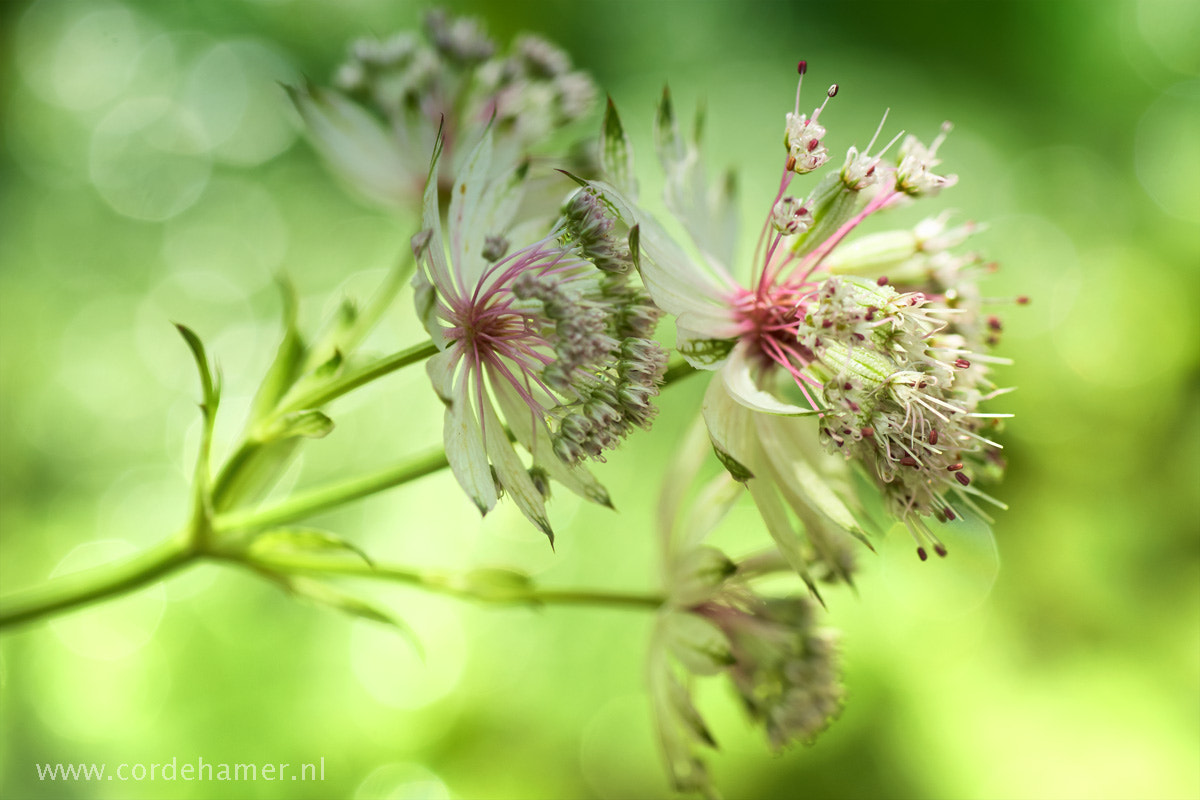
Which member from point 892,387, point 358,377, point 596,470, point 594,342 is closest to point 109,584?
point 358,377

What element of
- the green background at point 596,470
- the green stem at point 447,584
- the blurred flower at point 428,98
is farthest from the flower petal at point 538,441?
the green background at point 596,470

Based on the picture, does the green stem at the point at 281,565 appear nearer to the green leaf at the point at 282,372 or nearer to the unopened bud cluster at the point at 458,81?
the green leaf at the point at 282,372

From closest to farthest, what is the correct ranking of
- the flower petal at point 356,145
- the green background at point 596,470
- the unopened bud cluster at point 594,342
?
the unopened bud cluster at point 594,342
the flower petal at point 356,145
the green background at point 596,470

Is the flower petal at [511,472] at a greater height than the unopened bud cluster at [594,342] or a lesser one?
lesser

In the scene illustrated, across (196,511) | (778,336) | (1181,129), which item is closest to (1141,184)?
(1181,129)

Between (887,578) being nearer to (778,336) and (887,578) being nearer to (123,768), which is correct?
(778,336)

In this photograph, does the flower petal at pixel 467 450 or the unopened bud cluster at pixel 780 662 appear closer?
the flower petal at pixel 467 450

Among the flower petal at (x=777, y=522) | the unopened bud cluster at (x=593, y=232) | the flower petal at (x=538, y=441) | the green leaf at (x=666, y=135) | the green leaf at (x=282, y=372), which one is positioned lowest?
the green leaf at (x=282, y=372)
